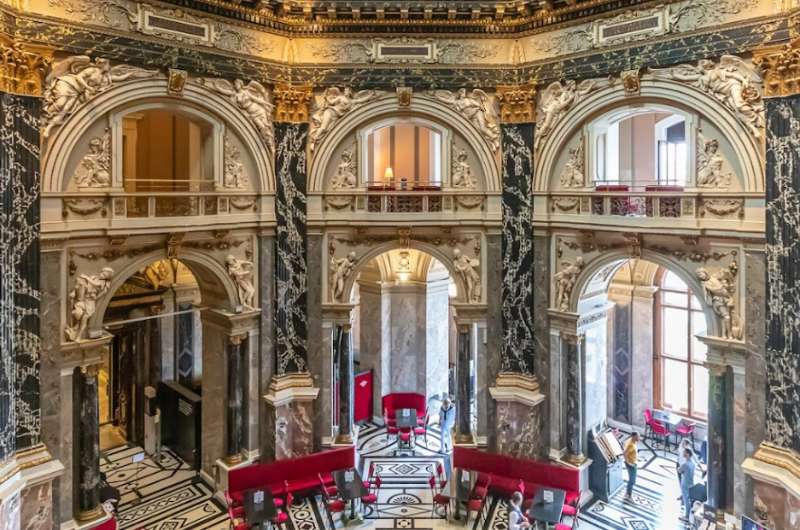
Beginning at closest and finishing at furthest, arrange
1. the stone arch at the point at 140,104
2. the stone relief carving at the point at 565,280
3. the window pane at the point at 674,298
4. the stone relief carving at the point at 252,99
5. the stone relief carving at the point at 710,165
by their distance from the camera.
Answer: the stone arch at the point at 140,104
the stone relief carving at the point at 710,165
the stone relief carving at the point at 252,99
the stone relief carving at the point at 565,280
the window pane at the point at 674,298

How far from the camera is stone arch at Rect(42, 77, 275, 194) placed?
11.5 metres

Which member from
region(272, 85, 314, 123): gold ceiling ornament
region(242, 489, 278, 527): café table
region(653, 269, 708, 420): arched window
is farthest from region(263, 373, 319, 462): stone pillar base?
region(653, 269, 708, 420): arched window

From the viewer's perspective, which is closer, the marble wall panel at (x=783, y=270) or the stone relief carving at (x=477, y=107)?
the marble wall panel at (x=783, y=270)

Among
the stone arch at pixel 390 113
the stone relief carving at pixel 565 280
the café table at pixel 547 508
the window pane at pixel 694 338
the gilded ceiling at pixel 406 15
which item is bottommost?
the café table at pixel 547 508

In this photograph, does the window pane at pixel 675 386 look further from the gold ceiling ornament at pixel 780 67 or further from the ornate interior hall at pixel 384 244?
the gold ceiling ornament at pixel 780 67

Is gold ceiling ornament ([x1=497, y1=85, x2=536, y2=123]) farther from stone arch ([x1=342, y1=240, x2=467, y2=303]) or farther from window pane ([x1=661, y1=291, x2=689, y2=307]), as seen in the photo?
window pane ([x1=661, y1=291, x2=689, y2=307])

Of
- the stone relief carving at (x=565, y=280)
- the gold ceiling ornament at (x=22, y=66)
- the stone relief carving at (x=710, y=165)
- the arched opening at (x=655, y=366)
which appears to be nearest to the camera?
the gold ceiling ornament at (x=22, y=66)

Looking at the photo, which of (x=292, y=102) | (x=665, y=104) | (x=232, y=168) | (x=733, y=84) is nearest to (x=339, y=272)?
(x=232, y=168)

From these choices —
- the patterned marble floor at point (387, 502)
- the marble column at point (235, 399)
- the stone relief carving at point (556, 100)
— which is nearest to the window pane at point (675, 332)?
the patterned marble floor at point (387, 502)

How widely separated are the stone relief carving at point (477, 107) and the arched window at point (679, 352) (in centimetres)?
799

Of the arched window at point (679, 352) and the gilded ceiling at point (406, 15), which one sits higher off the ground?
the gilded ceiling at point (406, 15)

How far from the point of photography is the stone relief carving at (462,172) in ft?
49.9

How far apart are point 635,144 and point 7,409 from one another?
58.8 feet

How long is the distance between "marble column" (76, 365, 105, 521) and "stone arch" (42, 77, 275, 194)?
3721mm
